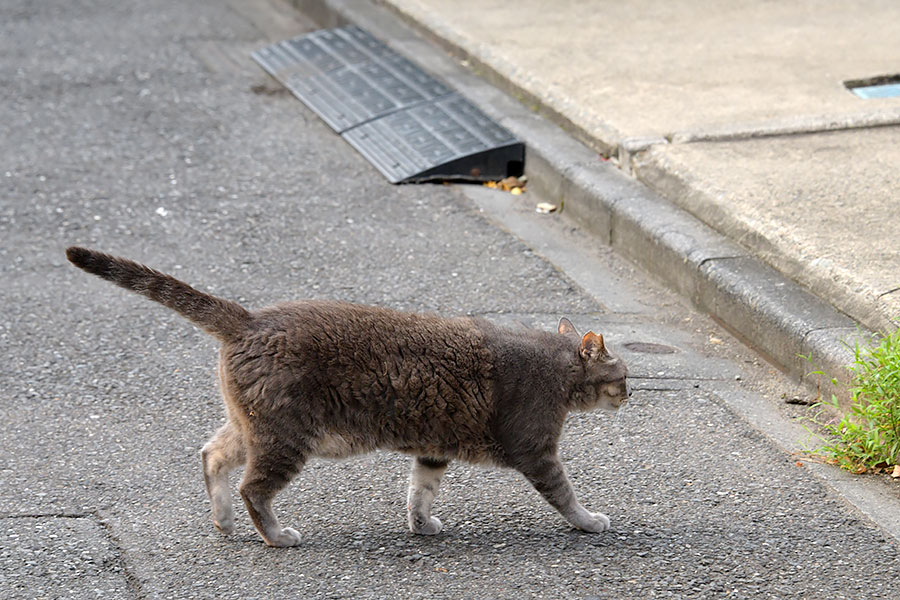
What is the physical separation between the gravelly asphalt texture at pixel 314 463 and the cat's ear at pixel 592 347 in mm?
469

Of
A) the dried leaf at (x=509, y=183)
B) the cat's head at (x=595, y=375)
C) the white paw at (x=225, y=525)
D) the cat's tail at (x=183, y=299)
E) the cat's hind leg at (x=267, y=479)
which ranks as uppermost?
the cat's tail at (x=183, y=299)

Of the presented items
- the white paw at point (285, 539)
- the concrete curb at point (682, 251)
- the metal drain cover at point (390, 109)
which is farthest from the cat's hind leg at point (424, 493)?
the metal drain cover at point (390, 109)

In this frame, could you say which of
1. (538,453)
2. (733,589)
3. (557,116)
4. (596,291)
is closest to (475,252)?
(596,291)

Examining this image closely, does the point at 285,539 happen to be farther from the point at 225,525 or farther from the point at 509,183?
the point at 509,183

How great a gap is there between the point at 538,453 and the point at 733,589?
2.21 ft

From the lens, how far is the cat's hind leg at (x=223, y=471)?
11.3 feet

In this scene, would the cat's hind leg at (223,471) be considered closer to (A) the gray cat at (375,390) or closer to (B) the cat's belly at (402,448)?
(A) the gray cat at (375,390)

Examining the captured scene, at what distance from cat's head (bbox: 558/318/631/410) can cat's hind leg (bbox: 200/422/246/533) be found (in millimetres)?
1042

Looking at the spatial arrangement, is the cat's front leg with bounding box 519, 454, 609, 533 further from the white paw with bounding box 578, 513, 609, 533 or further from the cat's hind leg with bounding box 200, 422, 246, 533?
the cat's hind leg with bounding box 200, 422, 246, 533

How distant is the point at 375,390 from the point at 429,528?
48cm

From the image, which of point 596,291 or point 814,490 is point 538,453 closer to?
point 814,490

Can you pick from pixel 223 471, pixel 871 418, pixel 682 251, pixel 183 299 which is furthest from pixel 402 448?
pixel 682 251

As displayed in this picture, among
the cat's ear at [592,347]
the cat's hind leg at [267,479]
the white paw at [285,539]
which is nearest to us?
the cat's hind leg at [267,479]

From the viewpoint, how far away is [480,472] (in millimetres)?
3895
